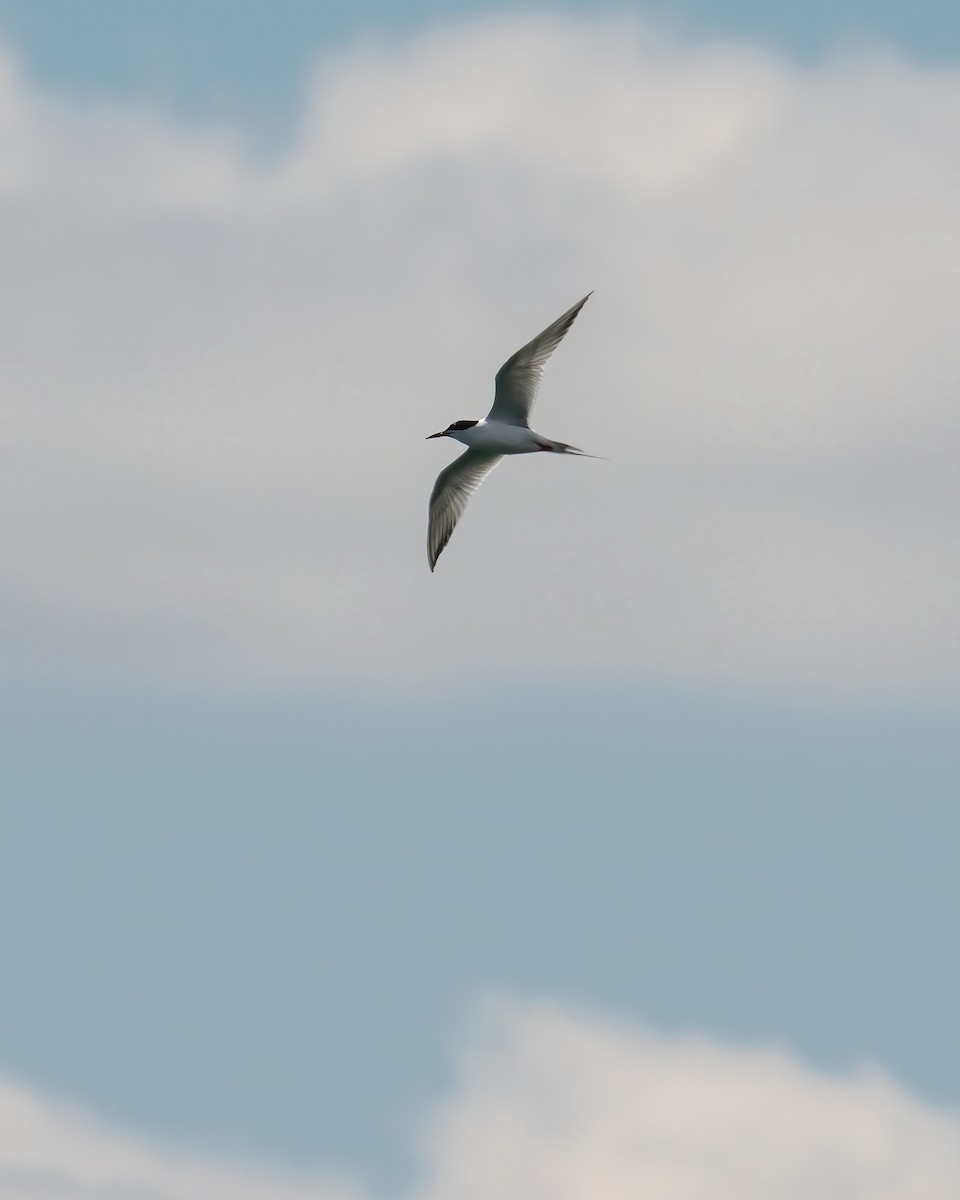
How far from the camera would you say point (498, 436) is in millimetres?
54562

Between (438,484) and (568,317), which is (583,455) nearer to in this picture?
(568,317)

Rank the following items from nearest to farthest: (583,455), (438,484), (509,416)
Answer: (583,455), (509,416), (438,484)

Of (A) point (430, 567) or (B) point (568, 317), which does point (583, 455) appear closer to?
(B) point (568, 317)

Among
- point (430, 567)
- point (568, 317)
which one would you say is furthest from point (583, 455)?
point (430, 567)

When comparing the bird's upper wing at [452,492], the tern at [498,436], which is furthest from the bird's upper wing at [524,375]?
the bird's upper wing at [452,492]

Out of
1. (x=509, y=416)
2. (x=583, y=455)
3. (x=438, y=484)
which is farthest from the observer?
(x=438, y=484)

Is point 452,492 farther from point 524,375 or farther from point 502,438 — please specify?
point 524,375

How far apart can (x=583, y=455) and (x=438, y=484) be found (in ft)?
30.1

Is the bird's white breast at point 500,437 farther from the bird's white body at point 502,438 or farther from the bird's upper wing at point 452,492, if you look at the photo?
the bird's upper wing at point 452,492

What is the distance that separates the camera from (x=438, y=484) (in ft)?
190

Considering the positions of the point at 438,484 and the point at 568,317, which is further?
the point at 438,484

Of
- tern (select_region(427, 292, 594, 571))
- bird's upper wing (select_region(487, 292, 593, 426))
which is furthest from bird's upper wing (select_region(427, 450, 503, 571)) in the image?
bird's upper wing (select_region(487, 292, 593, 426))

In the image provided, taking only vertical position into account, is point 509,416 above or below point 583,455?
above

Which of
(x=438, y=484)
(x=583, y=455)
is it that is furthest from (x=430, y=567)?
(x=583, y=455)
